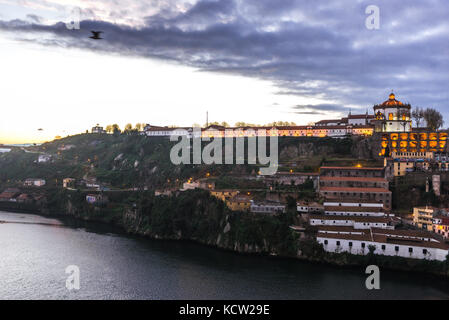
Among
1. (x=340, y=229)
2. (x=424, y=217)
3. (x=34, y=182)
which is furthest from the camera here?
(x=34, y=182)

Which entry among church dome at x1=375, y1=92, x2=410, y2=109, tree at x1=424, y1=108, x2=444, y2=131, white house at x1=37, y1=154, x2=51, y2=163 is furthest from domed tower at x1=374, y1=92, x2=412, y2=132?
white house at x1=37, y1=154, x2=51, y2=163

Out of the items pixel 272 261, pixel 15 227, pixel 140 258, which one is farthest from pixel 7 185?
pixel 272 261

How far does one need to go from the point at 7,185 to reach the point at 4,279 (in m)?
48.7

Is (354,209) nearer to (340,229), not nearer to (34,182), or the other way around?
(340,229)

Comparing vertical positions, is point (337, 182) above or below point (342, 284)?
above

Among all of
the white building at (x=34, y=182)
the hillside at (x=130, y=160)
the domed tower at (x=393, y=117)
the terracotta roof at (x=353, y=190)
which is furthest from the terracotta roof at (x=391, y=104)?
the white building at (x=34, y=182)

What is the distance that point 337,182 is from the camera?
37500 mm

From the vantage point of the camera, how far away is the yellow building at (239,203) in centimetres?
3581

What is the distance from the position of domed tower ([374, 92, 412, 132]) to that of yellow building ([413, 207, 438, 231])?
2036cm

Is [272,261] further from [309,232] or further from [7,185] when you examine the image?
[7,185]

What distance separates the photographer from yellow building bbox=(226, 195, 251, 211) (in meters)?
35.8

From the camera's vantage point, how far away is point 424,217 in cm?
3030

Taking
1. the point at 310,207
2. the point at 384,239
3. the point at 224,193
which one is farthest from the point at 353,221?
the point at 224,193

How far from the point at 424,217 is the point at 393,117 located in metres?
23.4
